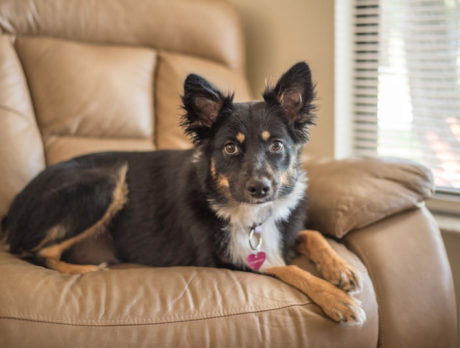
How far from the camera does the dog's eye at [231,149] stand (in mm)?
1738

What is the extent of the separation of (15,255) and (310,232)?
1.36 m

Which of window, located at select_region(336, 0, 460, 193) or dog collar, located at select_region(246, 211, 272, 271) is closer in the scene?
dog collar, located at select_region(246, 211, 272, 271)

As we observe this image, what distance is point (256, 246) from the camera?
1.85 metres

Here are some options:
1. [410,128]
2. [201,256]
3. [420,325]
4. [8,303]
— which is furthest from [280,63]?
[8,303]

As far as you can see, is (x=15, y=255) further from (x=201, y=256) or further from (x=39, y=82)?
(x=39, y=82)

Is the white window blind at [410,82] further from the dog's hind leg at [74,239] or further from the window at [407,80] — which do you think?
the dog's hind leg at [74,239]

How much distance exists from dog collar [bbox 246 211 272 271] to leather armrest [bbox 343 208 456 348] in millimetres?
414

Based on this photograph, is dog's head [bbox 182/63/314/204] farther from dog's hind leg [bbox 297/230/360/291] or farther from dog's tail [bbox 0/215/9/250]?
dog's tail [bbox 0/215/9/250]

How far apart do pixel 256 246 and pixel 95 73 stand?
5.09 feet

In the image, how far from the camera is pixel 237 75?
122 inches

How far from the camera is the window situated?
2627 millimetres

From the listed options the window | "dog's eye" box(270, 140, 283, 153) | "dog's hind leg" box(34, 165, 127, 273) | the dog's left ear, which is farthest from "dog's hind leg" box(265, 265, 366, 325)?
the window

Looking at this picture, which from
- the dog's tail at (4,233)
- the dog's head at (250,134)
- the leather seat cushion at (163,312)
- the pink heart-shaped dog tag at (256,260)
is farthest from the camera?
the dog's tail at (4,233)

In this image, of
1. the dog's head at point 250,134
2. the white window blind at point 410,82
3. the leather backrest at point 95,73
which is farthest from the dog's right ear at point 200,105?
the white window blind at point 410,82
